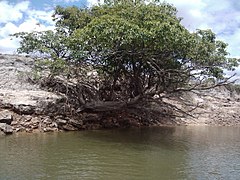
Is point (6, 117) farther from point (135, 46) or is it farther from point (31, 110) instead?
point (135, 46)

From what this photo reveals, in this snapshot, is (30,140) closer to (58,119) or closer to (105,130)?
(58,119)

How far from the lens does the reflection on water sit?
12.3 meters

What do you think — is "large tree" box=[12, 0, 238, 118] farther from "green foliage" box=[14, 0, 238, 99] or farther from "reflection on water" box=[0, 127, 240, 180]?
"reflection on water" box=[0, 127, 240, 180]

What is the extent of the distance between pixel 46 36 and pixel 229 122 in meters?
18.1

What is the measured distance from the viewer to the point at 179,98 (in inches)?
1271

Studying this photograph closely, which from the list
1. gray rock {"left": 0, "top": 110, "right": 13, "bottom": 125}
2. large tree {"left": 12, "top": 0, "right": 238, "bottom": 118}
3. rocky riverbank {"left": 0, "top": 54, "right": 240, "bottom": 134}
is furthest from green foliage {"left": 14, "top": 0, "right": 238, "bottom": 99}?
gray rock {"left": 0, "top": 110, "right": 13, "bottom": 125}

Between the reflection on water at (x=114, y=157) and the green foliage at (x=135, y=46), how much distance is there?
13.0 ft

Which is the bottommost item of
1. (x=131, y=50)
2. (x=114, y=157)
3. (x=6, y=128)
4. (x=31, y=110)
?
(x=114, y=157)

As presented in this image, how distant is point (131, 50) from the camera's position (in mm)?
18688

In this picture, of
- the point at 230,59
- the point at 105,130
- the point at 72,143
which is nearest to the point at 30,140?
the point at 72,143

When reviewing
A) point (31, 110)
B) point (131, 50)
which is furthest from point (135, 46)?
point (31, 110)

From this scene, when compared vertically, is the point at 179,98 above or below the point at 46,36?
below

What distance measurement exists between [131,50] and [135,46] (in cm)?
56

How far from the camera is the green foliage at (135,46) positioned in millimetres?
16938
